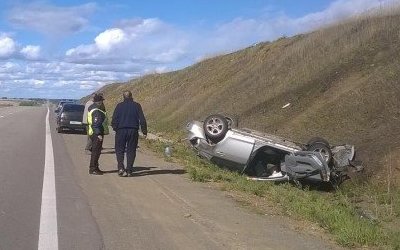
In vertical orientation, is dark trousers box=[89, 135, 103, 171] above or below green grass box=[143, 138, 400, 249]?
above

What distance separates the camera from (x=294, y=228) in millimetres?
7488

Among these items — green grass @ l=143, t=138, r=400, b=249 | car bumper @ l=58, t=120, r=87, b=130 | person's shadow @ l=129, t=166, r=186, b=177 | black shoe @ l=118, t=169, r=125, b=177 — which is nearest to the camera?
green grass @ l=143, t=138, r=400, b=249

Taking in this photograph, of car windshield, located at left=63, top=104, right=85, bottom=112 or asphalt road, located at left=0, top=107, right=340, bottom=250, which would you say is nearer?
asphalt road, located at left=0, top=107, right=340, bottom=250

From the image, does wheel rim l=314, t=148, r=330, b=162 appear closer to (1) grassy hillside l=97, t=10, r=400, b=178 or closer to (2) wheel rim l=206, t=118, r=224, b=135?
(1) grassy hillside l=97, t=10, r=400, b=178

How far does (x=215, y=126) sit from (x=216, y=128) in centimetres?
5

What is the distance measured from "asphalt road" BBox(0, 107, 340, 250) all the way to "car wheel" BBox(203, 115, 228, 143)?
3.56 ft

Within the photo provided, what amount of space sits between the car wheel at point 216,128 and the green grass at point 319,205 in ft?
2.65

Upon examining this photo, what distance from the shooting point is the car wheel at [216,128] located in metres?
12.1

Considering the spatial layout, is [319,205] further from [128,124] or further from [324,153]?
[128,124]

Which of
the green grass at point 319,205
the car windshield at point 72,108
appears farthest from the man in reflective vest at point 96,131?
the car windshield at point 72,108

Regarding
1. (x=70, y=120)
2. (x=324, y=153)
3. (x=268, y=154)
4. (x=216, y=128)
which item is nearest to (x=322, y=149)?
(x=324, y=153)

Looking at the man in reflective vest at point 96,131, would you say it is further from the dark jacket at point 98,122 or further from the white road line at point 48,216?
the white road line at point 48,216

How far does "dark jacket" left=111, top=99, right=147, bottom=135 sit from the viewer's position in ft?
37.9

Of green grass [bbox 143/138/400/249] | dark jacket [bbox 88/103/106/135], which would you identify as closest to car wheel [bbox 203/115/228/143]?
green grass [bbox 143/138/400/249]
